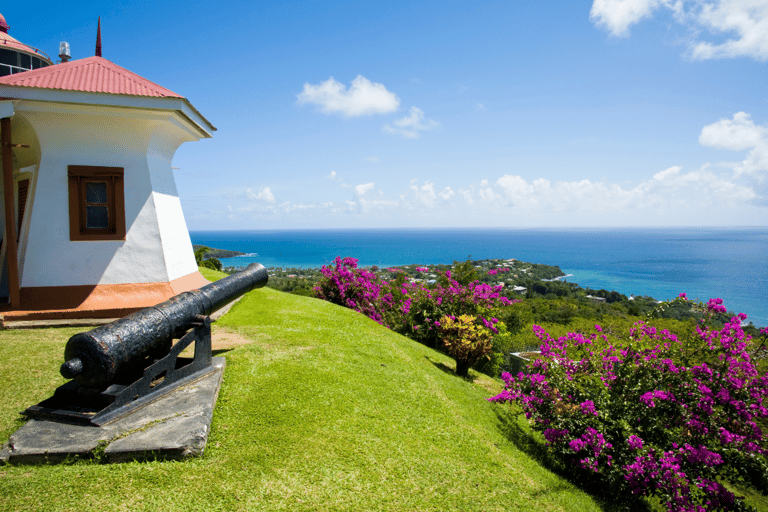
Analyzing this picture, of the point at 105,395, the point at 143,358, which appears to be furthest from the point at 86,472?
the point at 143,358

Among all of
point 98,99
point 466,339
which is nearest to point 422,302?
point 466,339

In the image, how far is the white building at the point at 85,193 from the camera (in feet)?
24.7

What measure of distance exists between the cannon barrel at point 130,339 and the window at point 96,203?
180 inches

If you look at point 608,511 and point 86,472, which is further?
point 608,511

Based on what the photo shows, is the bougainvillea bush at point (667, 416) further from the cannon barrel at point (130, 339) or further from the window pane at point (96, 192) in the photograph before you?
the window pane at point (96, 192)

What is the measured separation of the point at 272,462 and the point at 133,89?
8109 mm

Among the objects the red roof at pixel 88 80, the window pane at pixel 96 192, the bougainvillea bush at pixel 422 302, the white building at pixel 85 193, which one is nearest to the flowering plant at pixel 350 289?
the bougainvillea bush at pixel 422 302

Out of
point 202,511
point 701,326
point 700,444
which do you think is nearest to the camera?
point 202,511

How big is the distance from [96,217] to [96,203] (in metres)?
0.30

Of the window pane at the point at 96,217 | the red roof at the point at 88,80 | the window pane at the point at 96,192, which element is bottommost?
the window pane at the point at 96,217

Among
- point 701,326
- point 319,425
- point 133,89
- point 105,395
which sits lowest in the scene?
point 319,425

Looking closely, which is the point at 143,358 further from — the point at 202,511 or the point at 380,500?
the point at 380,500

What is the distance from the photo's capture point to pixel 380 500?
11.5 feet

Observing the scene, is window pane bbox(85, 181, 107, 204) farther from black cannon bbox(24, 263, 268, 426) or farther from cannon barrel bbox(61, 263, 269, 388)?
black cannon bbox(24, 263, 268, 426)
